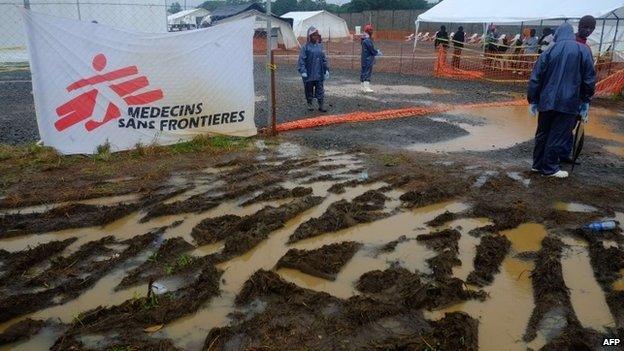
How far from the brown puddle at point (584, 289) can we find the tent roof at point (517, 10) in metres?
13.3

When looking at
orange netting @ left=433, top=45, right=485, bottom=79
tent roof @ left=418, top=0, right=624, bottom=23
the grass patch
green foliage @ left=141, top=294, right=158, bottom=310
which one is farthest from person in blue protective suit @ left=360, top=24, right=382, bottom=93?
green foliage @ left=141, top=294, right=158, bottom=310

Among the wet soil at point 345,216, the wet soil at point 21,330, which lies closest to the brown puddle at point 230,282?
the wet soil at point 345,216

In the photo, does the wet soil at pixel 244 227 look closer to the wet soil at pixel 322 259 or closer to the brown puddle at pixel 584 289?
the wet soil at pixel 322 259

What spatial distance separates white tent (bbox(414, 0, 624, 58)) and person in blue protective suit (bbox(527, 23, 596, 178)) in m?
10.6

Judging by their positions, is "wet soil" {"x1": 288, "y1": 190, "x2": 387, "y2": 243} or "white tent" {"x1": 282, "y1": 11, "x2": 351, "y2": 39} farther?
"white tent" {"x1": 282, "y1": 11, "x2": 351, "y2": 39}

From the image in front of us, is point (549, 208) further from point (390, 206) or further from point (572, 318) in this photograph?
point (572, 318)

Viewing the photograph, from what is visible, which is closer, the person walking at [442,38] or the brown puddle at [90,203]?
the brown puddle at [90,203]

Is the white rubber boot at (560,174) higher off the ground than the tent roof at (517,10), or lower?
lower

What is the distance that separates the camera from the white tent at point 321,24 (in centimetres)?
3706

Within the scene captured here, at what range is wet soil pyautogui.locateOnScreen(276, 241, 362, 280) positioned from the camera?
3588 mm

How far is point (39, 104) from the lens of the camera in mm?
6137

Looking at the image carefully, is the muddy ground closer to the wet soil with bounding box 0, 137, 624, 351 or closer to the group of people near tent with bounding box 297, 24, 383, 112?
the wet soil with bounding box 0, 137, 624, 351

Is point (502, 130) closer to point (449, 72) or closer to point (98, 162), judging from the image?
point (98, 162)

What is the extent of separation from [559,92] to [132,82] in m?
5.62
